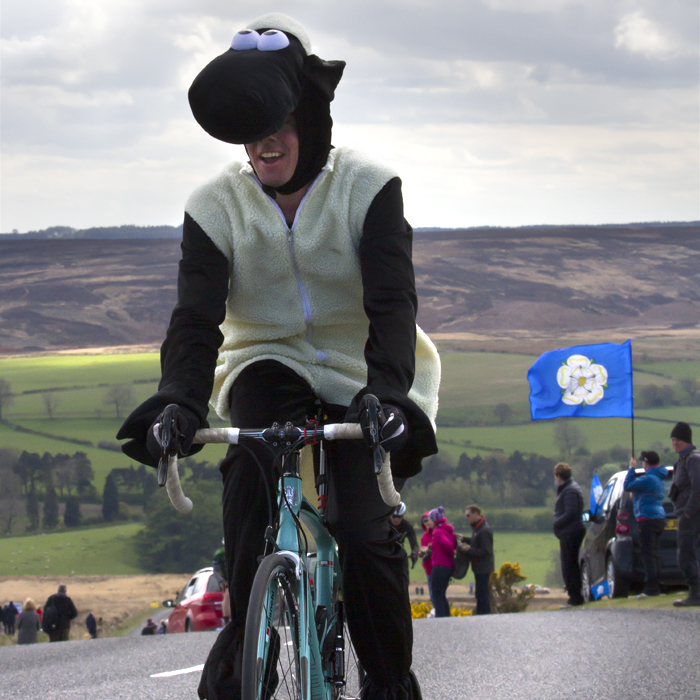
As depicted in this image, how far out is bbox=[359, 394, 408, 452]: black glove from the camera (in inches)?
99.9

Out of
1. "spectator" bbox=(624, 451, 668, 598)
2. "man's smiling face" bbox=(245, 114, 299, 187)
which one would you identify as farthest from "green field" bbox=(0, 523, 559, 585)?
"man's smiling face" bbox=(245, 114, 299, 187)

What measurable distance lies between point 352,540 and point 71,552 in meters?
61.4

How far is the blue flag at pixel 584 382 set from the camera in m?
15.8

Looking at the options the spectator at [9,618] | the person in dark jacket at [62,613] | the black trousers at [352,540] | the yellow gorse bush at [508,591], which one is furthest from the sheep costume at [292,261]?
the spectator at [9,618]

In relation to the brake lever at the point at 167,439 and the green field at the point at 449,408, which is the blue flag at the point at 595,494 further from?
the green field at the point at 449,408

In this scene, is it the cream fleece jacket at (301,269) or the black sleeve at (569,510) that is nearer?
the cream fleece jacket at (301,269)

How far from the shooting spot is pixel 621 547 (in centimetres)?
1155

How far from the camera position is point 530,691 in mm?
4672

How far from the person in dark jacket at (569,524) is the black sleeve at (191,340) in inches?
368

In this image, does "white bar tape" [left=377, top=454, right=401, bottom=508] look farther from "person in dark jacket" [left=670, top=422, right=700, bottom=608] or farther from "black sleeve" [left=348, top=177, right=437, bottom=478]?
"person in dark jacket" [left=670, top=422, right=700, bottom=608]

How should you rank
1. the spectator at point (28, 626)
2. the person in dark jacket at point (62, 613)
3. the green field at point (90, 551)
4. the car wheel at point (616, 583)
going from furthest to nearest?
the green field at point (90, 551), the spectator at point (28, 626), the person in dark jacket at point (62, 613), the car wheel at point (616, 583)

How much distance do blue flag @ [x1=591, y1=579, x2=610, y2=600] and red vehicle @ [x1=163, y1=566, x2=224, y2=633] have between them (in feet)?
14.8

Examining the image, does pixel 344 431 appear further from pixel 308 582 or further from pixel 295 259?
pixel 295 259

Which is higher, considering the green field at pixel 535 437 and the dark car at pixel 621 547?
the dark car at pixel 621 547
